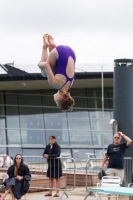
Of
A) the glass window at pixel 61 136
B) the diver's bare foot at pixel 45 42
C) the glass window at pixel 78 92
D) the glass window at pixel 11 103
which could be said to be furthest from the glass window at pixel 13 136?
the diver's bare foot at pixel 45 42

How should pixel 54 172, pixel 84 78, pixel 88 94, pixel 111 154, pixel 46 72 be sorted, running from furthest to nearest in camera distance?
pixel 88 94 → pixel 84 78 → pixel 54 172 → pixel 111 154 → pixel 46 72

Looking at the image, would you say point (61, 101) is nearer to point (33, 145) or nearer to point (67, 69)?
point (67, 69)

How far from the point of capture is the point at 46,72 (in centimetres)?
773

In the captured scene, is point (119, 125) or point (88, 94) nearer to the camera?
point (119, 125)

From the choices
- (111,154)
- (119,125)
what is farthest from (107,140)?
(111,154)

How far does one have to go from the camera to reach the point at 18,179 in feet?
48.1

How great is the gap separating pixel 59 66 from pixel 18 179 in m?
7.28

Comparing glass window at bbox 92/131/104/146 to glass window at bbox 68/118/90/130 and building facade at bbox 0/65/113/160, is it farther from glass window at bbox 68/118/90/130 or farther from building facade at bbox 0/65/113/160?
glass window at bbox 68/118/90/130

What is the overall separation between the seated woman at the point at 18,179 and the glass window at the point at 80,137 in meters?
15.9

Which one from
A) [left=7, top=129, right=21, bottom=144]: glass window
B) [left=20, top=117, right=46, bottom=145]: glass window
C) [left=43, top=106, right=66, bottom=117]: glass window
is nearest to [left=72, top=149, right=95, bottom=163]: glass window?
[left=20, top=117, right=46, bottom=145]: glass window

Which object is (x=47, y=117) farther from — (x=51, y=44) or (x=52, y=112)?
(x=51, y=44)

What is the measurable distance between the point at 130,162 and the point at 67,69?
28.9 feet

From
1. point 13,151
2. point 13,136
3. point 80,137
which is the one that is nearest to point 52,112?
point 80,137

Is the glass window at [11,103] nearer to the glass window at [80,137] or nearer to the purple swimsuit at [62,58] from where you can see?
the glass window at [80,137]
